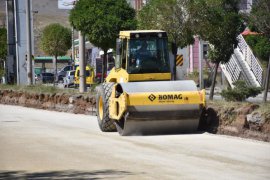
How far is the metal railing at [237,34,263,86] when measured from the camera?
42.3 m

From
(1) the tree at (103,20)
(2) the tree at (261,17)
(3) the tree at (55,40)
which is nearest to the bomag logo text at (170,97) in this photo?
(2) the tree at (261,17)

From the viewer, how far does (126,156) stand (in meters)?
13.8

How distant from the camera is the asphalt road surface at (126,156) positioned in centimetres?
1154

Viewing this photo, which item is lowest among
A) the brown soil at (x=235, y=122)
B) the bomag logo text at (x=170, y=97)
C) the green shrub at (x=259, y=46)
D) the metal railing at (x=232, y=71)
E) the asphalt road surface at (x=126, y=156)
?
the asphalt road surface at (x=126, y=156)

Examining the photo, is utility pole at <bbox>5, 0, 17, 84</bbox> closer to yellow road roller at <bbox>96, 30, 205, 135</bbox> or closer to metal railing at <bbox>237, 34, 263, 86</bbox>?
metal railing at <bbox>237, 34, 263, 86</bbox>

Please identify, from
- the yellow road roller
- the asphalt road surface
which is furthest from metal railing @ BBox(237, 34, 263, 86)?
the asphalt road surface

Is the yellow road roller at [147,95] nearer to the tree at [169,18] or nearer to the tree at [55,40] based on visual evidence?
the tree at [169,18]

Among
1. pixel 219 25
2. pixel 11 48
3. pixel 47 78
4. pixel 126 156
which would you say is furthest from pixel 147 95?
pixel 47 78

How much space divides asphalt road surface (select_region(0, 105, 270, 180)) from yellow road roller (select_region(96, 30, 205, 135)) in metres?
0.43

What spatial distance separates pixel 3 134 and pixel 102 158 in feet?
20.9

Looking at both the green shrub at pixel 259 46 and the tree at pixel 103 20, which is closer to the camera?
the tree at pixel 103 20

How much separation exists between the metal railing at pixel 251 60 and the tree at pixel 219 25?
49.6ft

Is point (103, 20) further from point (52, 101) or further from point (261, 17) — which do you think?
point (261, 17)

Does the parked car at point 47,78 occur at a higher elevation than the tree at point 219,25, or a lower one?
lower
